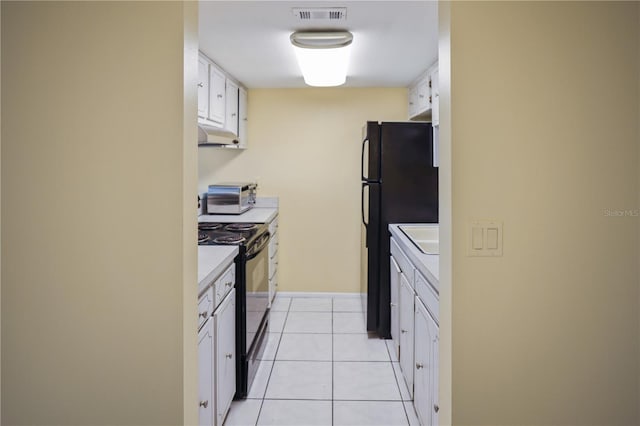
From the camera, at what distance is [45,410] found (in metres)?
1.20

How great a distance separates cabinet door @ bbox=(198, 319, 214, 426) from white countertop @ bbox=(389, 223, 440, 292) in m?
0.93

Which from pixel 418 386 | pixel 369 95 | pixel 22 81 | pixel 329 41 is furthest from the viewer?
pixel 369 95

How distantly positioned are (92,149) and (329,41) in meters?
1.85

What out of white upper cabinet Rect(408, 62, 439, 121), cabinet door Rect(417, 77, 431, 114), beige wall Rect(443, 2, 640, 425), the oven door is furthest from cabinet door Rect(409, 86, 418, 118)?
beige wall Rect(443, 2, 640, 425)

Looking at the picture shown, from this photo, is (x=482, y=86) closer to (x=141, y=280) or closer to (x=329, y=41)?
(x=141, y=280)

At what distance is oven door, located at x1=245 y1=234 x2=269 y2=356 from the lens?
8.38ft

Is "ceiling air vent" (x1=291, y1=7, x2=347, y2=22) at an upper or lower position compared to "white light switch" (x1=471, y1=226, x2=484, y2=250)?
upper

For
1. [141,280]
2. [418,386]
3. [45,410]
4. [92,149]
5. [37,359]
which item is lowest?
[418,386]

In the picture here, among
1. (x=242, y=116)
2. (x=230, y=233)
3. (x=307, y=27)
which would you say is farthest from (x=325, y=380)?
(x=242, y=116)

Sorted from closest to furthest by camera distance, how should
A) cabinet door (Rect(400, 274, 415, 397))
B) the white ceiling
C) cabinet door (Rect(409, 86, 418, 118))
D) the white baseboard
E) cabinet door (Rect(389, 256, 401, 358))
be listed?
the white ceiling < cabinet door (Rect(400, 274, 415, 397)) < cabinet door (Rect(389, 256, 401, 358)) < cabinet door (Rect(409, 86, 418, 118)) < the white baseboard

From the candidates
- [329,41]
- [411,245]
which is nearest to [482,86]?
[411,245]

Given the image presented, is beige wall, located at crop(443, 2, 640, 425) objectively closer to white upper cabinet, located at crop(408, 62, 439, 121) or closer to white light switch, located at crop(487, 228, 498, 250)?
white light switch, located at crop(487, 228, 498, 250)

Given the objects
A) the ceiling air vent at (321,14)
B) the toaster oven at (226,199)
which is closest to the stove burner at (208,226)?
the toaster oven at (226,199)

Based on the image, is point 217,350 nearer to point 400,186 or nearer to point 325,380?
point 325,380
